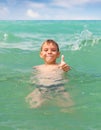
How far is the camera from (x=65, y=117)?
548 centimetres

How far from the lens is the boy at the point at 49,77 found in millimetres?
6352

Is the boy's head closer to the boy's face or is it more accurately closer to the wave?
the boy's face

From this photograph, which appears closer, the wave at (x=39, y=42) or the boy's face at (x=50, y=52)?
the boy's face at (x=50, y=52)

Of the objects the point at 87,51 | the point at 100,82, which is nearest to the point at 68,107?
the point at 100,82

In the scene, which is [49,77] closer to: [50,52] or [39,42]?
[50,52]

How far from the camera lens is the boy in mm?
6352

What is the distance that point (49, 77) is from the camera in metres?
6.84

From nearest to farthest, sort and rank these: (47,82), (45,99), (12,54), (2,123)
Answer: (2,123) < (45,99) < (47,82) < (12,54)

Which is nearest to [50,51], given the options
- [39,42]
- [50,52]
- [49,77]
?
[50,52]

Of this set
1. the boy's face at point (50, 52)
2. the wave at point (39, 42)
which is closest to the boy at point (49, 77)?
the boy's face at point (50, 52)

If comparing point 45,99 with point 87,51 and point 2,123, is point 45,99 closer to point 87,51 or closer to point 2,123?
point 2,123

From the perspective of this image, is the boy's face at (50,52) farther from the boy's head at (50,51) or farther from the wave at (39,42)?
the wave at (39,42)

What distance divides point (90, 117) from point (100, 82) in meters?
2.15

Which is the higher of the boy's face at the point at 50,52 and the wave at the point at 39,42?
the boy's face at the point at 50,52
